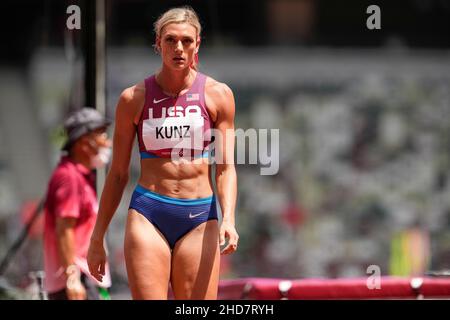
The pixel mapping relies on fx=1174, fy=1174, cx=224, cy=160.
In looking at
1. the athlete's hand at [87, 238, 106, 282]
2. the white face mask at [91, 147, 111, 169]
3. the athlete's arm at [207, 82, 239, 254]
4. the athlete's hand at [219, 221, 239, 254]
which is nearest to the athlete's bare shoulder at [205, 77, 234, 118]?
the athlete's arm at [207, 82, 239, 254]

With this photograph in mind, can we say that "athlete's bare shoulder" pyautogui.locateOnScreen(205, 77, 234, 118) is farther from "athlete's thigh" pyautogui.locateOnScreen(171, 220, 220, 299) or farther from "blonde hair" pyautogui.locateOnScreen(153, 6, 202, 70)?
"athlete's thigh" pyautogui.locateOnScreen(171, 220, 220, 299)

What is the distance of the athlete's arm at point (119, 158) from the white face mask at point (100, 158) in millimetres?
2491

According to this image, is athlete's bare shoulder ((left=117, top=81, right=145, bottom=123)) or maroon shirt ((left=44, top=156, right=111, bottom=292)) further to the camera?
maroon shirt ((left=44, top=156, right=111, bottom=292))

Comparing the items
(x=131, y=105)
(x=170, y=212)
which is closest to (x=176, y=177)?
(x=170, y=212)

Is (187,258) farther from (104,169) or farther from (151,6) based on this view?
(151,6)

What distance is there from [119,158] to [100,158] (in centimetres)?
259

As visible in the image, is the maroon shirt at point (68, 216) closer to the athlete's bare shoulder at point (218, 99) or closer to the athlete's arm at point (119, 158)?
the athlete's arm at point (119, 158)

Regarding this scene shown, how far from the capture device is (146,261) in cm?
566

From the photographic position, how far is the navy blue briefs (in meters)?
5.80

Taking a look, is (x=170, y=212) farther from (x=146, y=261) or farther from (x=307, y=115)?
(x=307, y=115)

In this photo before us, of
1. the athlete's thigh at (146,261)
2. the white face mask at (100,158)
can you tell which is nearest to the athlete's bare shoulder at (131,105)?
the athlete's thigh at (146,261)

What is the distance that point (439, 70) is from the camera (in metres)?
25.8

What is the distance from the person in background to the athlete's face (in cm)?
237

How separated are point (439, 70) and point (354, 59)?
1.88 metres
